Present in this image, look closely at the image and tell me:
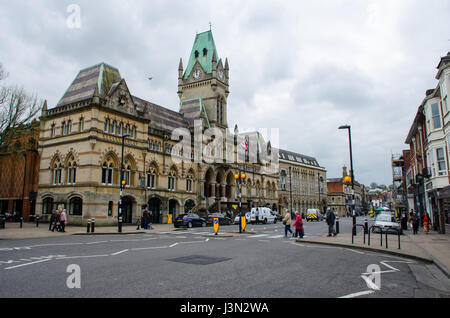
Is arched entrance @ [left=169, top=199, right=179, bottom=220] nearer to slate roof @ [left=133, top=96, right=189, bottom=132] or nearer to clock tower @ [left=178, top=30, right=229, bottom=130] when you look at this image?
slate roof @ [left=133, top=96, right=189, bottom=132]

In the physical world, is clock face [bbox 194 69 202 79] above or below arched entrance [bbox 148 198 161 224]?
above

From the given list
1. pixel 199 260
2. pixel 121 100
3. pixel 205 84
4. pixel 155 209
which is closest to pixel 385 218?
pixel 199 260

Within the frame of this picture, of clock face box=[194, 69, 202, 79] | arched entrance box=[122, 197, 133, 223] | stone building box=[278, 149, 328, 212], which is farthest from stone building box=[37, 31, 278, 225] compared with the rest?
stone building box=[278, 149, 328, 212]

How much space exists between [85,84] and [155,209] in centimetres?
1700

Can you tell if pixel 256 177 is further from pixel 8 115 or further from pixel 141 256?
pixel 141 256

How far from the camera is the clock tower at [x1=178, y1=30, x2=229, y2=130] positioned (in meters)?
55.2

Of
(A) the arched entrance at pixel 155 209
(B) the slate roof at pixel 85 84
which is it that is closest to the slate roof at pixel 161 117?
(B) the slate roof at pixel 85 84

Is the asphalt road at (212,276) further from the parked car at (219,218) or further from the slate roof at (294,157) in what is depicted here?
the slate roof at (294,157)

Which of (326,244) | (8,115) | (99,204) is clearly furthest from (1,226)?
(326,244)

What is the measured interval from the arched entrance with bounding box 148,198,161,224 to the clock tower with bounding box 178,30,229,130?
60.7ft

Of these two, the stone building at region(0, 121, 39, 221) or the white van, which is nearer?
the stone building at region(0, 121, 39, 221)

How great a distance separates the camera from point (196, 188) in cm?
4622

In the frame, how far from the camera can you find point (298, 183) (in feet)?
287

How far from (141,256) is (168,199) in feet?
96.0
